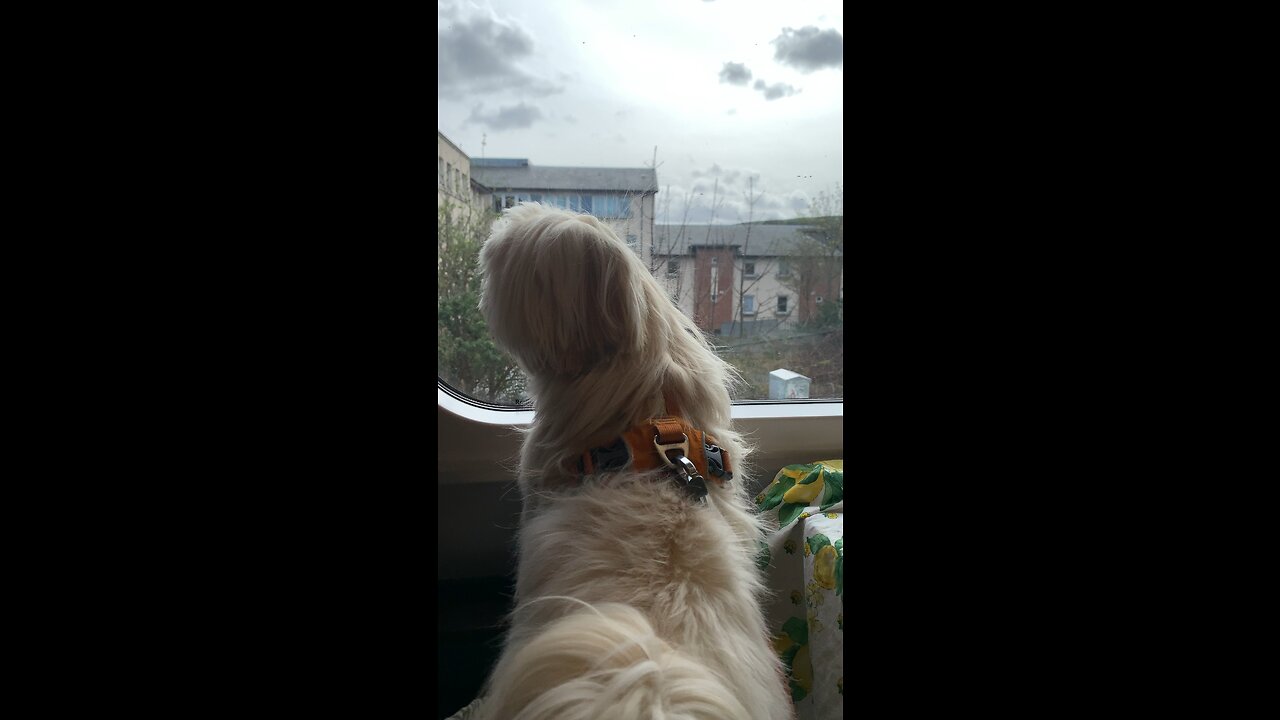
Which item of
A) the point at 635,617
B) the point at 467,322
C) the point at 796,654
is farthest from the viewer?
the point at 467,322

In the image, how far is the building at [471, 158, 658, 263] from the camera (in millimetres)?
1160

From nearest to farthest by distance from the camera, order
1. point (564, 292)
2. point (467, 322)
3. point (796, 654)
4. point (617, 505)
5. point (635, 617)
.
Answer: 1. point (635, 617)
2. point (617, 505)
3. point (564, 292)
4. point (796, 654)
5. point (467, 322)

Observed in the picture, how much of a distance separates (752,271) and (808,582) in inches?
23.4

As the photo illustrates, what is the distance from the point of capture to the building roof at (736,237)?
1212mm

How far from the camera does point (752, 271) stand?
52.5 inches

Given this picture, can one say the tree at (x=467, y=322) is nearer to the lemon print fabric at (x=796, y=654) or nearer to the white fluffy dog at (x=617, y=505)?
the white fluffy dog at (x=617, y=505)

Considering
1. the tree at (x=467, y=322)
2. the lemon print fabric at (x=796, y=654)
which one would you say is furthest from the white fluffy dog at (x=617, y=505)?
the lemon print fabric at (x=796, y=654)

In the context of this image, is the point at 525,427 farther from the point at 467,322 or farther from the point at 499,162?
the point at 499,162

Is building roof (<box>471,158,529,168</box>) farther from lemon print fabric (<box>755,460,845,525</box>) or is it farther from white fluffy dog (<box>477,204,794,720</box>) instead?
lemon print fabric (<box>755,460,845,525</box>)

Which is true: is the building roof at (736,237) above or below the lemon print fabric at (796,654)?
above

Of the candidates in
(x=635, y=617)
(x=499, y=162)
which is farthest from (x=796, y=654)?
(x=499, y=162)

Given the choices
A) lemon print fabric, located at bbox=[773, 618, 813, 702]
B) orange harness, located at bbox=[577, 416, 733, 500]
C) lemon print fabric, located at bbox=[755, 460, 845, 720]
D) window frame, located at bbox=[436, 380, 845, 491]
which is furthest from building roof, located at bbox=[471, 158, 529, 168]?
lemon print fabric, located at bbox=[773, 618, 813, 702]
